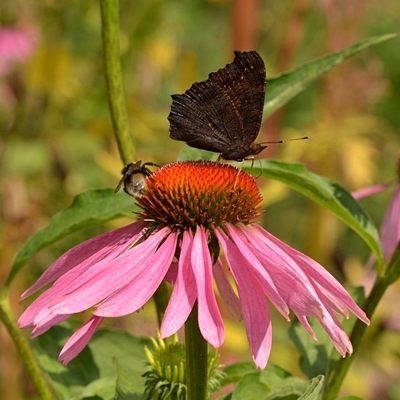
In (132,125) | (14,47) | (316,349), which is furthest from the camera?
(14,47)

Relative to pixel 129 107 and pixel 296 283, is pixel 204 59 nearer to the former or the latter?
pixel 129 107

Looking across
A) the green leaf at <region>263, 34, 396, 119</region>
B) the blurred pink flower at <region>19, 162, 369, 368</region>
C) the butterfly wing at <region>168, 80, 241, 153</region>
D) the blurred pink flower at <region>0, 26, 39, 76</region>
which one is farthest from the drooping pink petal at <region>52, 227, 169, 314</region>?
the blurred pink flower at <region>0, 26, 39, 76</region>

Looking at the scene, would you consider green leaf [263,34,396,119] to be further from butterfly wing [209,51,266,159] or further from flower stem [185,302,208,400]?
flower stem [185,302,208,400]

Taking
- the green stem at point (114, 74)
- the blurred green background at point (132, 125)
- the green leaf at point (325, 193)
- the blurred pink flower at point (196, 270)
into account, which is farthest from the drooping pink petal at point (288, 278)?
the blurred green background at point (132, 125)

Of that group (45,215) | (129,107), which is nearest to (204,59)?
(129,107)

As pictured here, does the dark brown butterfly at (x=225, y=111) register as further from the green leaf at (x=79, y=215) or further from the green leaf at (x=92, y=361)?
the green leaf at (x=92, y=361)

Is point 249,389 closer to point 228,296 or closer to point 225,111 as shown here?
point 228,296

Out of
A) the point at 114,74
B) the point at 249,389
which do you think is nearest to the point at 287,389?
the point at 249,389
